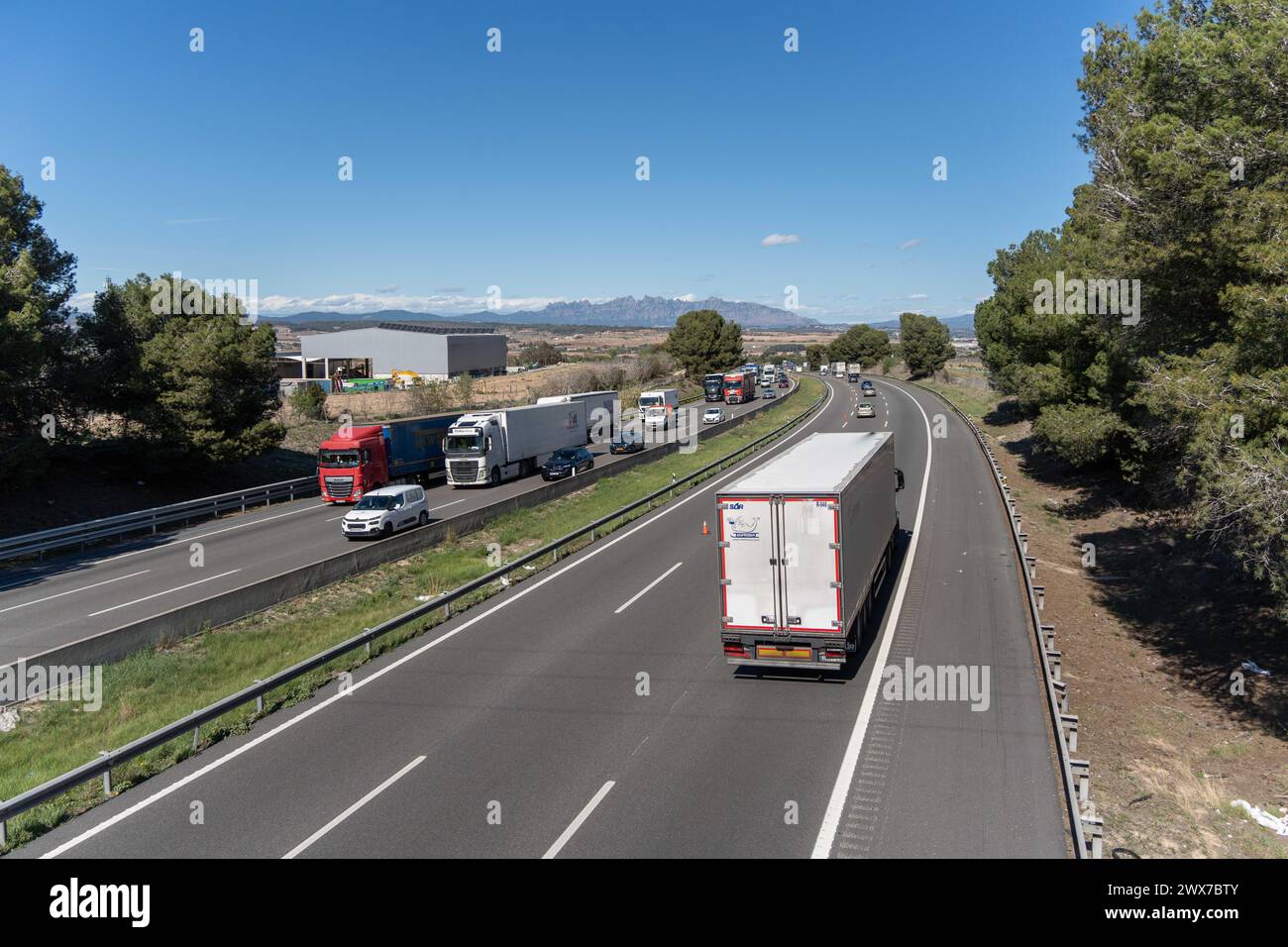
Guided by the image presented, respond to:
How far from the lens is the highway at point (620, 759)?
29.5 ft

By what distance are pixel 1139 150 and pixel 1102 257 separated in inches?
155

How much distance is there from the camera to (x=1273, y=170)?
13648 millimetres

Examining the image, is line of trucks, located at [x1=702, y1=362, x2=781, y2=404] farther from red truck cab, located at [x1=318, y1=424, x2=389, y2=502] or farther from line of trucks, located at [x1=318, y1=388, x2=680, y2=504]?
red truck cab, located at [x1=318, y1=424, x2=389, y2=502]

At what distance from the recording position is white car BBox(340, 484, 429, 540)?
88.7 feet

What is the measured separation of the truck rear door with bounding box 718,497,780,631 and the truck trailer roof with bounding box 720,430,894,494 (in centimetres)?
34

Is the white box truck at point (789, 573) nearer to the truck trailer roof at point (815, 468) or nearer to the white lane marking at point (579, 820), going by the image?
the truck trailer roof at point (815, 468)

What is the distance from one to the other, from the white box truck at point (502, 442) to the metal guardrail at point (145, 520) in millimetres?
7132

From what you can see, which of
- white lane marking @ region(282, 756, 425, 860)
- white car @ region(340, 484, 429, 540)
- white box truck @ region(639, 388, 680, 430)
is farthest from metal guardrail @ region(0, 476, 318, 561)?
white box truck @ region(639, 388, 680, 430)

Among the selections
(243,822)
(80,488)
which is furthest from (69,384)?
(243,822)

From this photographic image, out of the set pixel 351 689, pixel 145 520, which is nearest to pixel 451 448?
pixel 145 520

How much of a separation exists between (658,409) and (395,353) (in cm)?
8082

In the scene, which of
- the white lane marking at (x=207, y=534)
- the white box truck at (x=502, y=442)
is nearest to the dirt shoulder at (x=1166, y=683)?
the white box truck at (x=502, y=442)

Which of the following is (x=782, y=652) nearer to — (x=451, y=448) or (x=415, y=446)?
(x=451, y=448)
